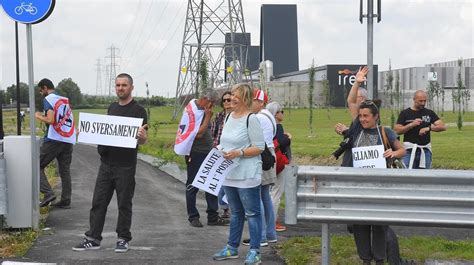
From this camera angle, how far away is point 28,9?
327 inches

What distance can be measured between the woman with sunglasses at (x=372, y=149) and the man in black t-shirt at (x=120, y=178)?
7.66 feet

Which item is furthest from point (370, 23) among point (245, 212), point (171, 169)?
point (171, 169)

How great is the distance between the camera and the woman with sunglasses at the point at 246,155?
7102 millimetres

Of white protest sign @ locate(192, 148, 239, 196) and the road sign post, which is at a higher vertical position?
the road sign post

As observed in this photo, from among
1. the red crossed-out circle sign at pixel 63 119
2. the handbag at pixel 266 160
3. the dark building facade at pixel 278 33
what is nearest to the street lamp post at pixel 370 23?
the handbag at pixel 266 160

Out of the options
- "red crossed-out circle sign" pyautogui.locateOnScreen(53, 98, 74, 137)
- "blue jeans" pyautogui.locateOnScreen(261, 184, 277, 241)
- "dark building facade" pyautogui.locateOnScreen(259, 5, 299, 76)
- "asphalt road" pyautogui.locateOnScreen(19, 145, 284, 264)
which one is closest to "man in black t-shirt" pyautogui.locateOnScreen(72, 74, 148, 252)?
"asphalt road" pyautogui.locateOnScreen(19, 145, 284, 264)

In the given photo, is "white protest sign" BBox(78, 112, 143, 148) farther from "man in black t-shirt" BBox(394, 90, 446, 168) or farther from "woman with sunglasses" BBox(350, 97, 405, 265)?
"man in black t-shirt" BBox(394, 90, 446, 168)

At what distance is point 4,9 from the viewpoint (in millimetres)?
8195

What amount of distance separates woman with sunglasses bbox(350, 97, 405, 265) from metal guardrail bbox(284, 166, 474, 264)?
619mm

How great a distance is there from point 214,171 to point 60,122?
148 inches

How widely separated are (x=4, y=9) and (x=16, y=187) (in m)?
2.09

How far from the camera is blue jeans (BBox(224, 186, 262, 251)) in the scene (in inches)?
283

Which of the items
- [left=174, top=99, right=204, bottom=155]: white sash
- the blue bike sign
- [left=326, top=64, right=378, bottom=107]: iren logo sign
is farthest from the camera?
[left=326, top=64, right=378, bottom=107]: iren logo sign

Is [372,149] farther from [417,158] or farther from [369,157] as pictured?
[417,158]
